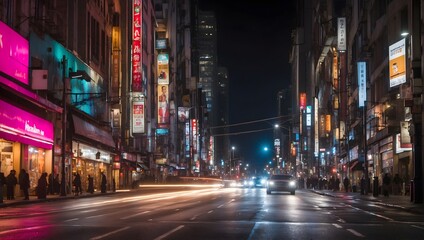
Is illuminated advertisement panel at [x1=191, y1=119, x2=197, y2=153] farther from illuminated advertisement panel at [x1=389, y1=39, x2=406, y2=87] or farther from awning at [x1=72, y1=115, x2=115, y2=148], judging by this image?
illuminated advertisement panel at [x1=389, y1=39, x2=406, y2=87]

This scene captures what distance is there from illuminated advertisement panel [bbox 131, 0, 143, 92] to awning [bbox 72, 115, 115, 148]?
28.8 ft

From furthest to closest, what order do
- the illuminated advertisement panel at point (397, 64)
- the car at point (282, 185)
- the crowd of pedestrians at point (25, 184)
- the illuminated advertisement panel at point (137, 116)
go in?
the illuminated advertisement panel at point (137, 116) < the car at point (282, 185) < the illuminated advertisement panel at point (397, 64) < the crowd of pedestrians at point (25, 184)

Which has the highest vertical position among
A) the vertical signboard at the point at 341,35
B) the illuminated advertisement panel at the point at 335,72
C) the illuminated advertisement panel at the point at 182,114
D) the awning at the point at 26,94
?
the vertical signboard at the point at 341,35

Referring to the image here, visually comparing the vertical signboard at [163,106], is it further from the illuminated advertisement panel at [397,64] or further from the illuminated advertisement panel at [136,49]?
the illuminated advertisement panel at [397,64]

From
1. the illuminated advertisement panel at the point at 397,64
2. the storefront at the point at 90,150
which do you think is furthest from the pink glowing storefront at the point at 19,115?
the illuminated advertisement panel at the point at 397,64

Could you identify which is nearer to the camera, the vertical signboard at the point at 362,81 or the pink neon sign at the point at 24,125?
the pink neon sign at the point at 24,125

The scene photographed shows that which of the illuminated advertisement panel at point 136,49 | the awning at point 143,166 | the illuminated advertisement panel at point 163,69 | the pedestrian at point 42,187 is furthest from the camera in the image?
the illuminated advertisement panel at point 163,69

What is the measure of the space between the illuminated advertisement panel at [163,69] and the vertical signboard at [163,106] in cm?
143

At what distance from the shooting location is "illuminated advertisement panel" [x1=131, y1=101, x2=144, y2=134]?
79812mm

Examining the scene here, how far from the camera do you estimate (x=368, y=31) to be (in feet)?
209

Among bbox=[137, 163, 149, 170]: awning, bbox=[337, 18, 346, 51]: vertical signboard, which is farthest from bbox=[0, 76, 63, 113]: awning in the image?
bbox=[337, 18, 346, 51]: vertical signboard

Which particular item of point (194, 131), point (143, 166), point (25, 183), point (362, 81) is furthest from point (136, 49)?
point (194, 131)

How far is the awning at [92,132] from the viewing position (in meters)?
53.9

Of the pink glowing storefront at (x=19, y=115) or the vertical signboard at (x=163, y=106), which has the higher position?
the vertical signboard at (x=163, y=106)
